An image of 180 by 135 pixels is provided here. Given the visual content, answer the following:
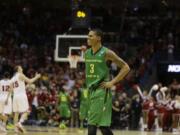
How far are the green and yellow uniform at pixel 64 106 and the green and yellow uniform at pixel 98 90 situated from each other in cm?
1594

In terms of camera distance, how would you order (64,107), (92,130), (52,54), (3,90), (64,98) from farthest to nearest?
(52,54), (64,98), (64,107), (3,90), (92,130)

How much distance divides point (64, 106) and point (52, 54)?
846 centimetres

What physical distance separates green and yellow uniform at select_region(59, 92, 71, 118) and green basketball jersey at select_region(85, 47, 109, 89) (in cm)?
1594

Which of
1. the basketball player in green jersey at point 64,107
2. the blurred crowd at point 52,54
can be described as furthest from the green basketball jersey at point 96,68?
the blurred crowd at point 52,54

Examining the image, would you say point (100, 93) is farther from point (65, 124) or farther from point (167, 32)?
point (167, 32)

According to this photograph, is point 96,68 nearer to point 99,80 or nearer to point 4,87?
point 99,80

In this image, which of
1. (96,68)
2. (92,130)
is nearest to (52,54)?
(96,68)

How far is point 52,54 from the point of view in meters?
33.9

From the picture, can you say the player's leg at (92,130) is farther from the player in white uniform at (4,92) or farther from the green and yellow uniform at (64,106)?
the green and yellow uniform at (64,106)

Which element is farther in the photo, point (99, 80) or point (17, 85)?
point (17, 85)

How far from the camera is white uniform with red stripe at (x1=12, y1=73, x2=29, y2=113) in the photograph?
62.5 feet

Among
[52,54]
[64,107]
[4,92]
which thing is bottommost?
[64,107]

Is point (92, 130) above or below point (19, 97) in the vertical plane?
below

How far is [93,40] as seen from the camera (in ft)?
32.3
